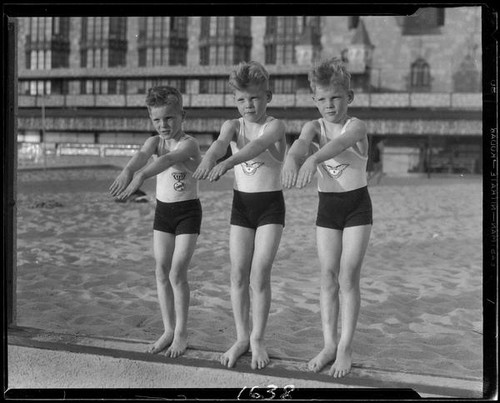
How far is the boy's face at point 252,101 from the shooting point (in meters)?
2.40

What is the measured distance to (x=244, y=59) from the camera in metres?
27.1

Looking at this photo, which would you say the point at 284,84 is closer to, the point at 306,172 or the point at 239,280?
the point at 239,280

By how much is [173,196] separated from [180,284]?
36 centimetres

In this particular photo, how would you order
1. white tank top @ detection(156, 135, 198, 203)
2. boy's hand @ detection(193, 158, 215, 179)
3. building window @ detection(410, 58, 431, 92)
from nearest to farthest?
boy's hand @ detection(193, 158, 215, 179), white tank top @ detection(156, 135, 198, 203), building window @ detection(410, 58, 431, 92)

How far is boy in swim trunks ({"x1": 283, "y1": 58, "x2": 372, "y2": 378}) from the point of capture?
2328 mm

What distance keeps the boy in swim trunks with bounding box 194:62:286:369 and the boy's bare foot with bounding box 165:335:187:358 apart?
0.20 m

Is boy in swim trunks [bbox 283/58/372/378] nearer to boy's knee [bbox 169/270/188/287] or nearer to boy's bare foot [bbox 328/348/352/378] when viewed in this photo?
boy's bare foot [bbox 328/348/352/378]

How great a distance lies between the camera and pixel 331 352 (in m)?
2.47

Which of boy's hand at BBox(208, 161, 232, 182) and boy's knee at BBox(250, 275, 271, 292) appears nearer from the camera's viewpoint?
boy's hand at BBox(208, 161, 232, 182)

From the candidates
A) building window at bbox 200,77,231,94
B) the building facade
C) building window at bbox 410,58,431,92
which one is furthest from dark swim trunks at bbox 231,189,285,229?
building window at bbox 410,58,431,92

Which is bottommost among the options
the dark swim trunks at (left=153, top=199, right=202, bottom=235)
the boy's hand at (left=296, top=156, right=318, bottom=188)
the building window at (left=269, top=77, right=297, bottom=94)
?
the dark swim trunks at (left=153, top=199, right=202, bottom=235)

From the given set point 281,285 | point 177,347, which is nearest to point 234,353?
point 177,347

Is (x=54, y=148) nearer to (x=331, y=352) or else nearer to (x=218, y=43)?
(x=218, y=43)

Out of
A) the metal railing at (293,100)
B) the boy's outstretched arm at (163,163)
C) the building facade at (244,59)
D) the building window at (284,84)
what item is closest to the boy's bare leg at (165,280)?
the boy's outstretched arm at (163,163)
